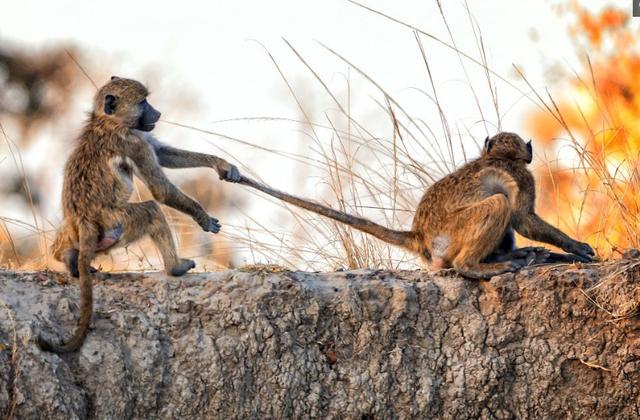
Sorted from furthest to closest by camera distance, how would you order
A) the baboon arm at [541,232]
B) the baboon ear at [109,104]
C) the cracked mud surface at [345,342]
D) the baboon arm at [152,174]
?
the baboon arm at [541,232]
the baboon ear at [109,104]
the baboon arm at [152,174]
the cracked mud surface at [345,342]

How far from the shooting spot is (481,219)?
7.23 m

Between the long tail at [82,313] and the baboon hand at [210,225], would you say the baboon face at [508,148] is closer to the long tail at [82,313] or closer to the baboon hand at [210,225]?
the baboon hand at [210,225]

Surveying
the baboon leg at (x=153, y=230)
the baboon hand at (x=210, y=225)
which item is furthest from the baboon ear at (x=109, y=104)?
the baboon hand at (x=210, y=225)

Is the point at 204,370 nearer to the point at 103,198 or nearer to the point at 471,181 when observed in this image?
the point at 103,198

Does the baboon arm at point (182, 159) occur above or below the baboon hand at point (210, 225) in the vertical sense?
above

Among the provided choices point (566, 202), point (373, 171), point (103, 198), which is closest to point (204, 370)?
point (103, 198)

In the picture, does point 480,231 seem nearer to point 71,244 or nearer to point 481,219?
point 481,219

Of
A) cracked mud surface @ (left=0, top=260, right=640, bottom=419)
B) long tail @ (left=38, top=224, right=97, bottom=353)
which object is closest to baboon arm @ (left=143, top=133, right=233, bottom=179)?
cracked mud surface @ (left=0, top=260, right=640, bottom=419)

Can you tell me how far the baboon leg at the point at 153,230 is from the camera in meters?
6.75

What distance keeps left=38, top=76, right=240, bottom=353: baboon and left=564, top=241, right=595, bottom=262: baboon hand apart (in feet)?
6.45

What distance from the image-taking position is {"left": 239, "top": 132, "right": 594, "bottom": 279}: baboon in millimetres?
7219

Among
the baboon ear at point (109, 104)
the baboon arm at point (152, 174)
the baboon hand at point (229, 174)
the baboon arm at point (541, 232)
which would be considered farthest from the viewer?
the baboon arm at point (541, 232)

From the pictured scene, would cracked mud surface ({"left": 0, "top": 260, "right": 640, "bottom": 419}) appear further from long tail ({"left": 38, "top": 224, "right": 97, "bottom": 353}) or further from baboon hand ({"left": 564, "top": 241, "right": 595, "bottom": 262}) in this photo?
baboon hand ({"left": 564, "top": 241, "right": 595, "bottom": 262})

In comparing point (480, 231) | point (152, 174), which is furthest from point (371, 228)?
point (152, 174)
